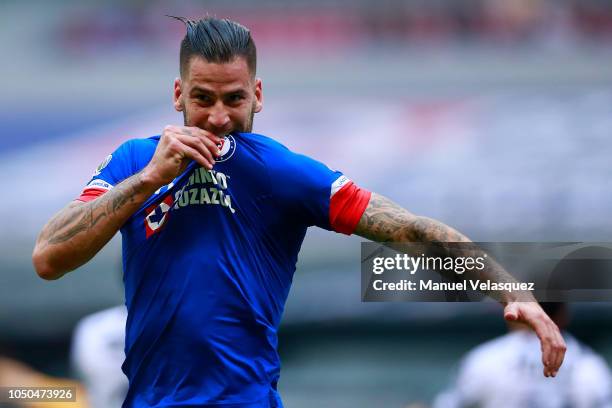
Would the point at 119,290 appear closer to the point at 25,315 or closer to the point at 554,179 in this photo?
the point at 25,315

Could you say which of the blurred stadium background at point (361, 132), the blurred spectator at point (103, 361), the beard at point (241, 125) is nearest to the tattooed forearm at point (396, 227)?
the beard at point (241, 125)

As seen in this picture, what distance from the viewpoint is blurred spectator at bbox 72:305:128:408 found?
5.83 metres

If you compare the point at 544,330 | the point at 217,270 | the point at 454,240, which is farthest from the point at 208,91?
the point at 544,330

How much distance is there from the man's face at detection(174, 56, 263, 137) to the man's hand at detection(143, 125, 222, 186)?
0.53 ft

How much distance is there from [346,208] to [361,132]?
17.0 feet

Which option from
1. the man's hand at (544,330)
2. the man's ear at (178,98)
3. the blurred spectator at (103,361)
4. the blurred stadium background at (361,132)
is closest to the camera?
the man's hand at (544,330)

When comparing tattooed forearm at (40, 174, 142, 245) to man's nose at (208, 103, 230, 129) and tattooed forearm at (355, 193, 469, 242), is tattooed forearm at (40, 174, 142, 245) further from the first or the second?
tattooed forearm at (355, 193, 469, 242)

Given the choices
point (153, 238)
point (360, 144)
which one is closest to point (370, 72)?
point (360, 144)

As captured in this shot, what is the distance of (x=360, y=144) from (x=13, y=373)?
2.92 meters

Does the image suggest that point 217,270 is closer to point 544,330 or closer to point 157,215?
point 157,215

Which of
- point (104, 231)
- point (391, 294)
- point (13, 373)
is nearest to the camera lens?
point (104, 231)

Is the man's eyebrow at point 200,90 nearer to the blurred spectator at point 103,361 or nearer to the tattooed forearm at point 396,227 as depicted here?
the tattooed forearm at point 396,227

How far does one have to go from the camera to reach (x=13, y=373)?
796 cm

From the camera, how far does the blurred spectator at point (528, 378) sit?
5.45m
